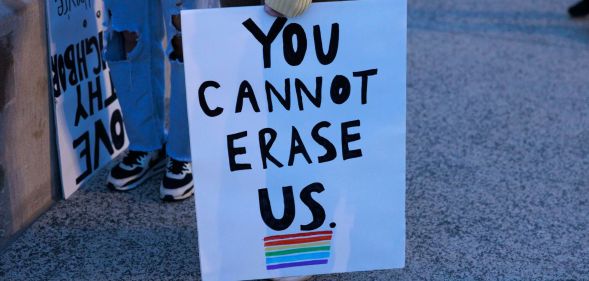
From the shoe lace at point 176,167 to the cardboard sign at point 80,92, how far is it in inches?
13.9

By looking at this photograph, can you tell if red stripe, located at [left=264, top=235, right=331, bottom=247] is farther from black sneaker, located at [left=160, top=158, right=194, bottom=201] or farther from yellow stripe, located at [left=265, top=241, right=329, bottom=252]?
black sneaker, located at [left=160, top=158, right=194, bottom=201]

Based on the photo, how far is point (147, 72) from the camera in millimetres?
3225

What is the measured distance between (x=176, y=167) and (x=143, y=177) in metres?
0.20

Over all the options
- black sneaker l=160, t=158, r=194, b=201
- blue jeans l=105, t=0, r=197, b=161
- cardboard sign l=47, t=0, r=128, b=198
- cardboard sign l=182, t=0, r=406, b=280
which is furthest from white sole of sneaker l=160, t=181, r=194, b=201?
cardboard sign l=182, t=0, r=406, b=280

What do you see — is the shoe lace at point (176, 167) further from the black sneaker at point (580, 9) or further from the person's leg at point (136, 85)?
the black sneaker at point (580, 9)

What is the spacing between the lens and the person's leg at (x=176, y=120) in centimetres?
300

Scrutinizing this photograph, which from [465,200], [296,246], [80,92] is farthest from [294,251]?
[80,92]

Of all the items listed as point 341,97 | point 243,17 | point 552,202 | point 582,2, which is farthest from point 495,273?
point 582,2

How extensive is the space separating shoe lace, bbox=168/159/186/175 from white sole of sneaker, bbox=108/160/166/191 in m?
0.17

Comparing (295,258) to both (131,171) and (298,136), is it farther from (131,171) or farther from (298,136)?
(131,171)

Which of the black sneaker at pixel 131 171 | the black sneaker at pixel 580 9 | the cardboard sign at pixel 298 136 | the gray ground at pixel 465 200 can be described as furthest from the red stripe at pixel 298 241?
the black sneaker at pixel 580 9

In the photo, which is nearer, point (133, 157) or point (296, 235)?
point (296, 235)

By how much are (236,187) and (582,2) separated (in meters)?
3.91

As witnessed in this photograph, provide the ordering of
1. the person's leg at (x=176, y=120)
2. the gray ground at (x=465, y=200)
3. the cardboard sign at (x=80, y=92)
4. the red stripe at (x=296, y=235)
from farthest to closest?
the cardboard sign at (x=80, y=92) → the person's leg at (x=176, y=120) → the gray ground at (x=465, y=200) → the red stripe at (x=296, y=235)
